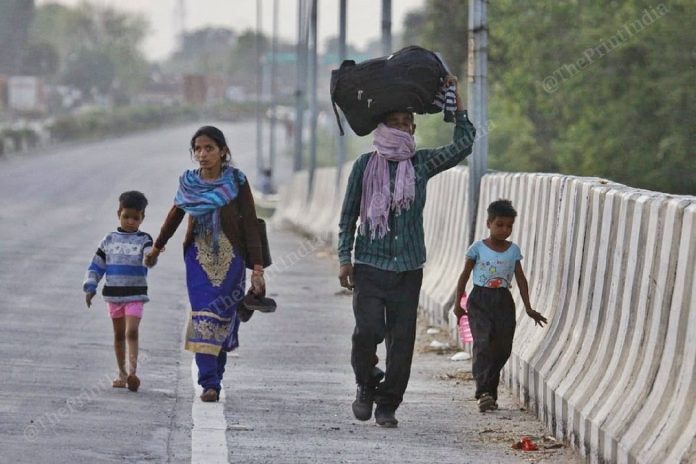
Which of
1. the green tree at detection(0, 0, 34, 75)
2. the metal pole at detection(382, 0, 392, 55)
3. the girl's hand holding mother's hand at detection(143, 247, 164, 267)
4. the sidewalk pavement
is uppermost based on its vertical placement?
the green tree at detection(0, 0, 34, 75)

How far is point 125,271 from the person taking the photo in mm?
10844

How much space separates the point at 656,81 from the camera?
Result: 41594 mm

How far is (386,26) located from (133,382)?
1525 centimetres

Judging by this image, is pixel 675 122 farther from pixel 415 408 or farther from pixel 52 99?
pixel 52 99

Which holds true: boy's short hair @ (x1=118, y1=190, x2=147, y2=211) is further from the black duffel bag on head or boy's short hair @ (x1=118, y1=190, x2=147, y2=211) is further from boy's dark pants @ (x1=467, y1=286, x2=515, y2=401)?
boy's dark pants @ (x1=467, y1=286, x2=515, y2=401)

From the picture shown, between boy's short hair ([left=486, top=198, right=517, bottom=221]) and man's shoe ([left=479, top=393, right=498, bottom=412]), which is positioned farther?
man's shoe ([left=479, top=393, right=498, bottom=412])

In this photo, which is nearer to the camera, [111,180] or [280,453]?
[280,453]

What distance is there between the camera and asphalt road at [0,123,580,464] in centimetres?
860

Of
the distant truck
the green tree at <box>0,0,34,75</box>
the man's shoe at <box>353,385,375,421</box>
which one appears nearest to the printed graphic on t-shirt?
the man's shoe at <box>353,385,375,421</box>

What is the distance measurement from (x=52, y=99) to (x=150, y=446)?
15181 centimetres

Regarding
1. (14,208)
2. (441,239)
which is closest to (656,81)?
(14,208)

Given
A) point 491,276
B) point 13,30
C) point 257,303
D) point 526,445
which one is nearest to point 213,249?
point 257,303

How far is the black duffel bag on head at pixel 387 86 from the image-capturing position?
9367 millimetres

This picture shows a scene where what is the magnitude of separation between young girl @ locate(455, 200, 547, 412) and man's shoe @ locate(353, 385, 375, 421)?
2.84 ft
